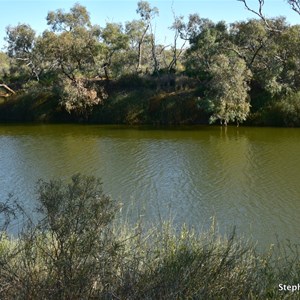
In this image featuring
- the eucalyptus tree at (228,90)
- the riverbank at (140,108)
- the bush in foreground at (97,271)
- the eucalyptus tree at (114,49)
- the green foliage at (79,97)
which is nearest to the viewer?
the bush in foreground at (97,271)

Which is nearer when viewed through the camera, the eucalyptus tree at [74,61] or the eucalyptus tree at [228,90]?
the eucalyptus tree at [228,90]

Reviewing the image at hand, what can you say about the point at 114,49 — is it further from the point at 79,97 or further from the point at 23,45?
the point at 23,45

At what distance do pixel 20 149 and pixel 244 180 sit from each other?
12.0 m

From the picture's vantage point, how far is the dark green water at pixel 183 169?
35.0ft

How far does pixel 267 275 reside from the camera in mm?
4613

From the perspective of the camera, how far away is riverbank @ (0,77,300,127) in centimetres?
2698

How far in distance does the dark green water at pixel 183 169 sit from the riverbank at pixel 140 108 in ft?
6.76

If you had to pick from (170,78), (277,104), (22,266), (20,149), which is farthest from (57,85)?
(22,266)

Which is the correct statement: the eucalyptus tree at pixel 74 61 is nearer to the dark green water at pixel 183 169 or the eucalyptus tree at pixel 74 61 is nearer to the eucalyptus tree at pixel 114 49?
the eucalyptus tree at pixel 114 49

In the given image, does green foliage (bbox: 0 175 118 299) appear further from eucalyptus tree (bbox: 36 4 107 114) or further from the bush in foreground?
eucalyptus tree (bbox: 36 4 107 114)

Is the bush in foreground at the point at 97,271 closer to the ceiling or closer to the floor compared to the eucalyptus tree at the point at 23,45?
closer to the floor

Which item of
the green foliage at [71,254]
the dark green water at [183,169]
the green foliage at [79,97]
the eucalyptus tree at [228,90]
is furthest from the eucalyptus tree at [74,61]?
the green foliage at [71,254]

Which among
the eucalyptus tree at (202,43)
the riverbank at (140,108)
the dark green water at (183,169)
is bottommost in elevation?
the dark green water at (183,169)

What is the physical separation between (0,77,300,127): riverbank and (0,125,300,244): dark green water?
206 cm
